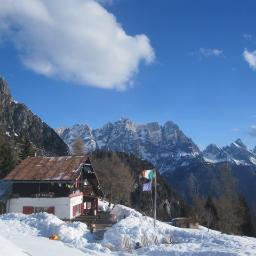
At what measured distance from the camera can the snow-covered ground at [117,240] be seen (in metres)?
30.6

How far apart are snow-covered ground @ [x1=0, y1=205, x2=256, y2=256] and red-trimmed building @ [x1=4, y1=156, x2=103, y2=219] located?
14.4 meters

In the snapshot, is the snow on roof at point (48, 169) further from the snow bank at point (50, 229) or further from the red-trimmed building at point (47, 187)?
the snow bank at point (50, 229)

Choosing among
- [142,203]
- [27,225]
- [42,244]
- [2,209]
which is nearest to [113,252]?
[42,244]

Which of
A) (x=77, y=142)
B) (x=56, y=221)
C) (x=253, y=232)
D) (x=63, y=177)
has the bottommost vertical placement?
(x=253, y=232)

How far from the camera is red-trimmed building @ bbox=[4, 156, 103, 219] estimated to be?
5800cm

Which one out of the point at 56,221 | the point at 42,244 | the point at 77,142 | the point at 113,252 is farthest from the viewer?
the point at 77,142

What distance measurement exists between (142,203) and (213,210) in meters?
40.8

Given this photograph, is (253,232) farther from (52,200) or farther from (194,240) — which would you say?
(194,240)

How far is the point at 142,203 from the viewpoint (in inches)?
5753

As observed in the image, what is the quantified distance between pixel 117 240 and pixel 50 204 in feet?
81.0

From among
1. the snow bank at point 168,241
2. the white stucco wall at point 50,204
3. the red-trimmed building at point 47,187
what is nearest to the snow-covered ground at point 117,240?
the snow bank at point 168,241

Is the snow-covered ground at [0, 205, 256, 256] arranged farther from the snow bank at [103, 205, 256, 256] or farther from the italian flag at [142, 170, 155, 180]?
the italian flag at [142, 170, 155, 180]

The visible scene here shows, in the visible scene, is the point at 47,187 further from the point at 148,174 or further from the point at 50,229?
the point at 50,229

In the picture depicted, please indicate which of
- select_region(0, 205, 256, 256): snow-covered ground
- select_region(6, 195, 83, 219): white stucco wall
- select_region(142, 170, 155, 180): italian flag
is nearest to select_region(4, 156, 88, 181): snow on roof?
select_region(6, 195, 83, 219): white stucco wall
